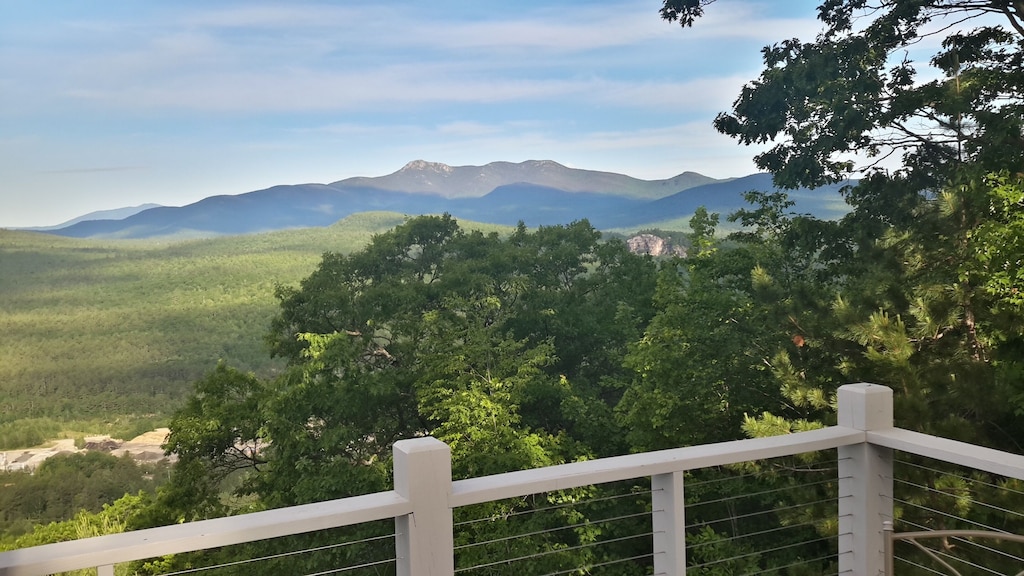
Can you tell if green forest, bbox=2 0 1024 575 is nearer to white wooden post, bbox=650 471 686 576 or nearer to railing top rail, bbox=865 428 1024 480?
railing top rail, bbox=865 428 1024 480

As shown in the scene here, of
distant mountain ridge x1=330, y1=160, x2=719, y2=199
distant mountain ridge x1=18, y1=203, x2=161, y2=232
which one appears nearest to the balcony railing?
distant mountain ridge x1=330, y1=160, x2=719, y2=199

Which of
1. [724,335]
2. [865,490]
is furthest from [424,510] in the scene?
[724,335]

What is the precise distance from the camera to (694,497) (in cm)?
1004

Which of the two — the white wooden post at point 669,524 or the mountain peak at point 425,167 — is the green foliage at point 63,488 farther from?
the white wooden post at point 669,524

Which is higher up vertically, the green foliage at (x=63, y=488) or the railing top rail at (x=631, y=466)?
the railing top rail at (x=631, y=466)

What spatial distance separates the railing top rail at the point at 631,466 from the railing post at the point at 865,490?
0.14ft

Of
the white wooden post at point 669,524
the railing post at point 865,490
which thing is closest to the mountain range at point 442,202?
the railing post at point 865,490

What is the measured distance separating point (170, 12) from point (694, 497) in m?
19.1

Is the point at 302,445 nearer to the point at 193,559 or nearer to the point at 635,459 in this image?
the point at 193,559

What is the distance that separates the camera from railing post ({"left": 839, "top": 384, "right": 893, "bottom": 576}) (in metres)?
1.74

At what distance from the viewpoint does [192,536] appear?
111 centimetres

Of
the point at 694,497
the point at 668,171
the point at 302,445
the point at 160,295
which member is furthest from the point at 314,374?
the point at 668,171

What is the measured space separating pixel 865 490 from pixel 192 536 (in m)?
1.40

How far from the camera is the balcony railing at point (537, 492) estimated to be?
1091mm
